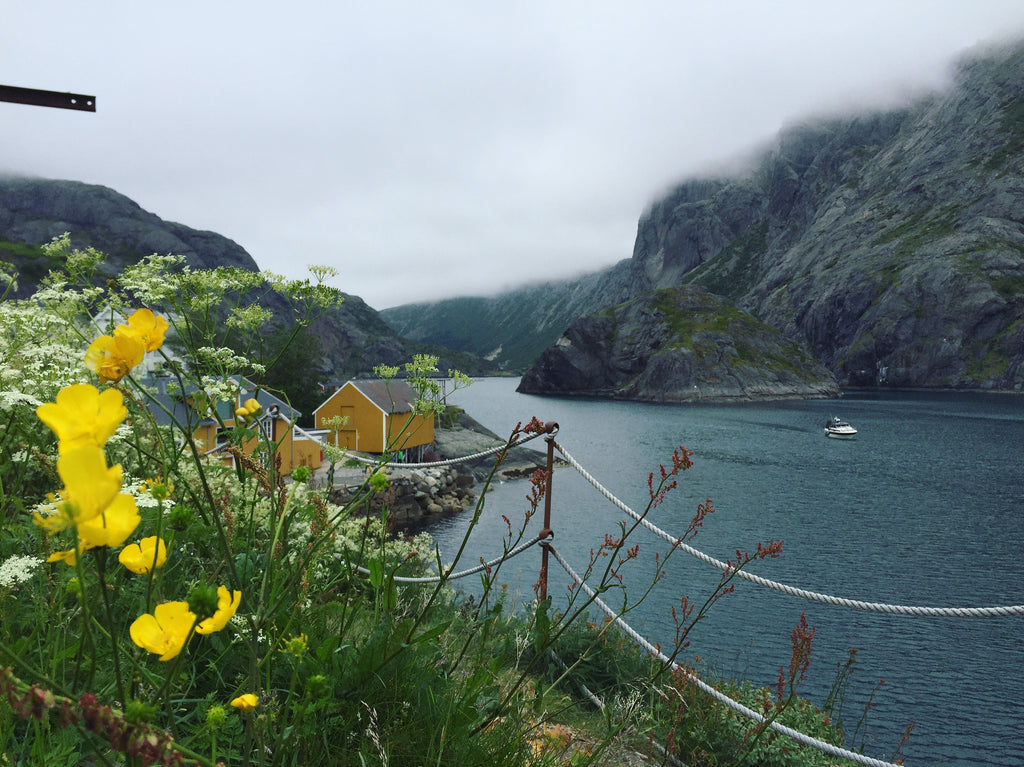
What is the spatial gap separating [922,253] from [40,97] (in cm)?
13228

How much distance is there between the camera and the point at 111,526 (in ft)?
2.59

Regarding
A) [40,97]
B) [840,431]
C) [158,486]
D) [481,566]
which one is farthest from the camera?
[840,431]

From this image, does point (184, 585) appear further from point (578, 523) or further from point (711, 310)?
point (711, 310)

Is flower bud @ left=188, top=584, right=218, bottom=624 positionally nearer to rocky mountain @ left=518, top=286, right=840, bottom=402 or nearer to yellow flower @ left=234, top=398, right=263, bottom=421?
yellow flower @ left=234, top=398, right=263, bottom=421

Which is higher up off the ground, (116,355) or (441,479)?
(116,355)

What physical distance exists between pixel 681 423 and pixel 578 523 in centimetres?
4196

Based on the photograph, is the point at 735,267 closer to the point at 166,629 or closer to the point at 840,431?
the point at 840,431

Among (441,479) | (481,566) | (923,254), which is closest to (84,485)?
(481,566)

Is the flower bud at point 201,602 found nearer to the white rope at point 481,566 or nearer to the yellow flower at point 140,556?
the yellow flower at point 140,556

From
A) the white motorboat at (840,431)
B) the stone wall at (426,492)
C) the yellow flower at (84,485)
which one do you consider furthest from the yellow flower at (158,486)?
the white motorboat at (840,431)

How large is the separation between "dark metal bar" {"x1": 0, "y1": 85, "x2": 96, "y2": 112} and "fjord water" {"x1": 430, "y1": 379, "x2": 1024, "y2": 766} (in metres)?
8.13

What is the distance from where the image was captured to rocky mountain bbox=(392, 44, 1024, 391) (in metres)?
94.0

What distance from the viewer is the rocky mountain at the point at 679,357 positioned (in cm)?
9356

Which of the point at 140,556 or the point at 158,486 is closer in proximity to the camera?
the point at 140,556
